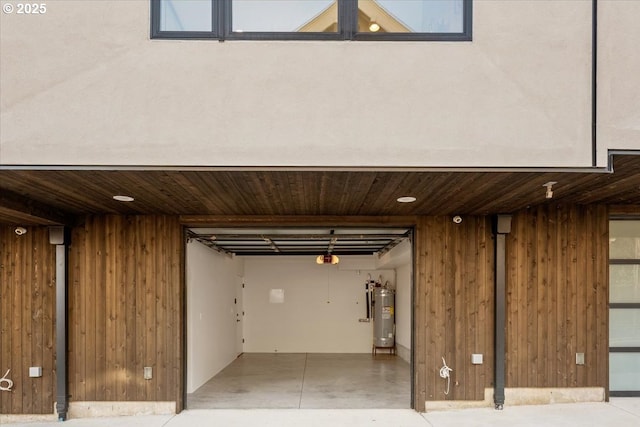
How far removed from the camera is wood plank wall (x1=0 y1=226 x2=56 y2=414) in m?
6.06

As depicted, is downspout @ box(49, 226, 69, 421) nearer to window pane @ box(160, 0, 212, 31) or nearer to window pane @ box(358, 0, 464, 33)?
window pane @ box(160, 0, 212, 31)

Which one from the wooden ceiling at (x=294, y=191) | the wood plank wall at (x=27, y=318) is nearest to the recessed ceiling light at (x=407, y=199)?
the wooden ceiling at (x=294, y=191)

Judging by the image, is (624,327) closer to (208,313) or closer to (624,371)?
(624,371)

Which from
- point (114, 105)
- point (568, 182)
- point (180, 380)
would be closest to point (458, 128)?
point (568, 182)

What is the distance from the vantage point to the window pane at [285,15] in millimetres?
4047

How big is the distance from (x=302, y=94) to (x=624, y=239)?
477 cm

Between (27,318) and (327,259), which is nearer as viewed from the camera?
(27,318)

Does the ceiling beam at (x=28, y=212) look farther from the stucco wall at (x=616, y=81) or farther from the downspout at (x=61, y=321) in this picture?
the stucco wall at (x=616, y=81)

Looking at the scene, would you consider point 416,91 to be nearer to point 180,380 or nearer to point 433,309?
point 433,309

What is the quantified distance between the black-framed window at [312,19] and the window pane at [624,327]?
4322 mm

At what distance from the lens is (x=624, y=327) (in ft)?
21.4

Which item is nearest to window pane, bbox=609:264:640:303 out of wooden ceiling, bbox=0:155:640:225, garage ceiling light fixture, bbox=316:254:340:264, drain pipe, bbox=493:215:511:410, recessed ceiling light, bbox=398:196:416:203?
wooden ceiling, bbox=0:155:640:225

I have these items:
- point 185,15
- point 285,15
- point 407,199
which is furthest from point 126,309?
point 285,15

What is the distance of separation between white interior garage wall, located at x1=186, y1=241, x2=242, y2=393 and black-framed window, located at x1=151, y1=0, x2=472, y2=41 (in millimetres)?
3702
